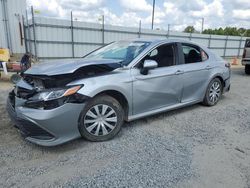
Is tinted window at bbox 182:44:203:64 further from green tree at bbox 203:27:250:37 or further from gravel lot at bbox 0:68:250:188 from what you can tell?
green tree at bbox 203:27:250:37

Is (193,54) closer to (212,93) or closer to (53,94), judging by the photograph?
(212,93)

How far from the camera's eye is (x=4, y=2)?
10.5 metres

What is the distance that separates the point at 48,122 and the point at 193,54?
333cm

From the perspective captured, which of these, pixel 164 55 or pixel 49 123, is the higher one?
pixel 164 55

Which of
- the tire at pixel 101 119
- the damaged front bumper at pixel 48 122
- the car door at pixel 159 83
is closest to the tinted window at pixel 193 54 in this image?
the car door at pixel 159 83

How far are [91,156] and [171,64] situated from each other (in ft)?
7.45

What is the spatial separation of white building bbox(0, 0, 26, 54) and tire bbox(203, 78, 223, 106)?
10152 mm

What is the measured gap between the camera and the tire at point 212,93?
196 inches

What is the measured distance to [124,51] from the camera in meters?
4.08

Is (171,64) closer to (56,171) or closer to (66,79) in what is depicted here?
(66,79)

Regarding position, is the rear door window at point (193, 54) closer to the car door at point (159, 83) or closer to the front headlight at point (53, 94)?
the car door at point (159, 83)

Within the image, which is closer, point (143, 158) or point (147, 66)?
point (143, 158)

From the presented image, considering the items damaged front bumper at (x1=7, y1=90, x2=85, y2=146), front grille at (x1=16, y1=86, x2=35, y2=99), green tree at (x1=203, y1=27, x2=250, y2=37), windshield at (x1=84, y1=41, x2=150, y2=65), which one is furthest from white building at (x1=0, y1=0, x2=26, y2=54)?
green tree at (x1=203, y1=27, x2=250, y2=37)

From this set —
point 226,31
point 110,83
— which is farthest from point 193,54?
point 226,31
